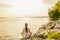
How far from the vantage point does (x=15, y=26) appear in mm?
4980

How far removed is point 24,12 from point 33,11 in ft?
0.84

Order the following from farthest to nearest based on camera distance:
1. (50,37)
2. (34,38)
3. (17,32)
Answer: (17,32), (34,38), (50,37)

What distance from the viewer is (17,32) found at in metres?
4.62

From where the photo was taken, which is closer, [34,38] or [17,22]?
[34,38]

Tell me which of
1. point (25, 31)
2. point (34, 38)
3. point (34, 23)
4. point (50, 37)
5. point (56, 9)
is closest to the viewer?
point (50, 37)

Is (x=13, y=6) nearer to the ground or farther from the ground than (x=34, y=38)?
farther from the ground

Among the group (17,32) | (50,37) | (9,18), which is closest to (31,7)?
(9,18)

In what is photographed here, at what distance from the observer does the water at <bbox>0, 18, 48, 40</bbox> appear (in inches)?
177

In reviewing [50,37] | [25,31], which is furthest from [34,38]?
[50,37]

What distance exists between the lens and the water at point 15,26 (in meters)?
4.49

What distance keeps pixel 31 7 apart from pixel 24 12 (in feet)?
0.90

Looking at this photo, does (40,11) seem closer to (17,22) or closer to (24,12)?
(24,12)

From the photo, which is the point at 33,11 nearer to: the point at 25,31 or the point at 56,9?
the point at 56,9

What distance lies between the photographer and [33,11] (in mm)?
5695
